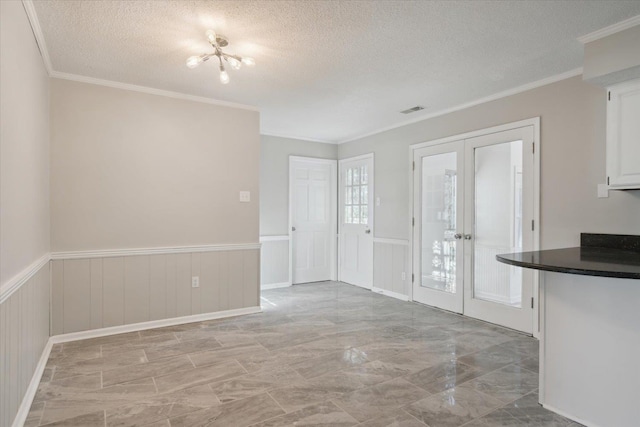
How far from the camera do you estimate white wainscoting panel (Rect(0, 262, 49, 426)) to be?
178 centimetres

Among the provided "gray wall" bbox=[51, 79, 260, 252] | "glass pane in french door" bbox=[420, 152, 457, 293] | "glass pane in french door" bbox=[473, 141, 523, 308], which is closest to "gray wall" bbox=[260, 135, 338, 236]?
"gray wall" bbox=[51, 79, 260, 252]

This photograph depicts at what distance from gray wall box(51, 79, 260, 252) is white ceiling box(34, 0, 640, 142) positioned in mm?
256

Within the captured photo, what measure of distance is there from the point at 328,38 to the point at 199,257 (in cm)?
265

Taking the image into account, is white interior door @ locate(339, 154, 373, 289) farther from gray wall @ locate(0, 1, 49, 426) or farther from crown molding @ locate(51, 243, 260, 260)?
gray wall @ locate(0, 1, 49, 426)

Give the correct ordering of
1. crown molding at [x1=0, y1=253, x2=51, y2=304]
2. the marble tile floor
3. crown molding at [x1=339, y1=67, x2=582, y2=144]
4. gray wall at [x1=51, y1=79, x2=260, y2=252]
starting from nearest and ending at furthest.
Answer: crown molding at [x1=0, y1=253, x2=51, y2=304] → the marble tile floor → crown molding at [x1=339, y1=67, x2=582, y2=144] → gray wall at [x1=51, y1=79, x2=260, y2=252]

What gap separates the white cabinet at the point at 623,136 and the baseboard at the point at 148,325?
3.69 m

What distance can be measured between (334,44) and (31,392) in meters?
3.14

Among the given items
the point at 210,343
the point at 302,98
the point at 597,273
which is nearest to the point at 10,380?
the point at 210,343

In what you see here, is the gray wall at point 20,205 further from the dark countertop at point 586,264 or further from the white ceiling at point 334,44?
the dark countertop at point 586,264

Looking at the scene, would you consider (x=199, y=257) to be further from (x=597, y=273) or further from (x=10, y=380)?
(x=597, y=273)

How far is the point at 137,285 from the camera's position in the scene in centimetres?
369

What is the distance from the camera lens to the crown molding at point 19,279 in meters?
1.75

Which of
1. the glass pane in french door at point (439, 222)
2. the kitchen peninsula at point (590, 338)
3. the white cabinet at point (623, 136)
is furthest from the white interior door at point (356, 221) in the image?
the kitchen peninsula at point (590, 338)

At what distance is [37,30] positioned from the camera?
2.51 meters
